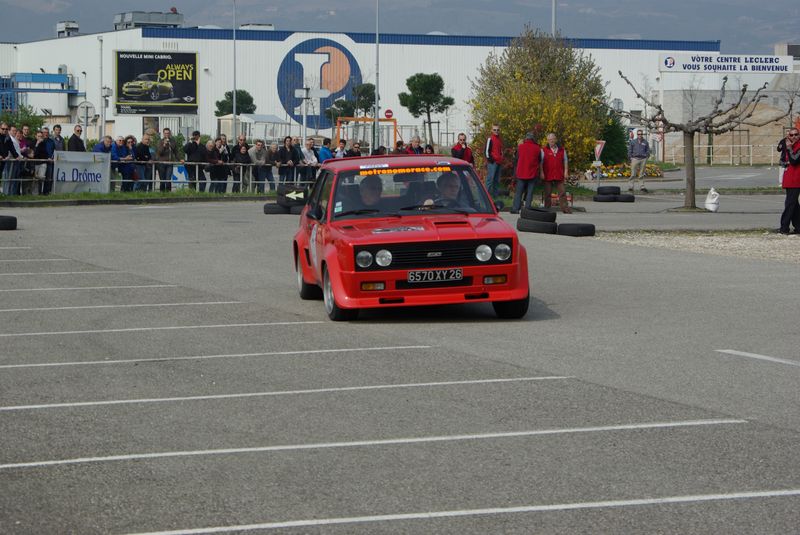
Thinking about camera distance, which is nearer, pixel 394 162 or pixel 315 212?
pixel 394 162

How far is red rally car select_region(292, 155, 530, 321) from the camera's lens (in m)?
12.0

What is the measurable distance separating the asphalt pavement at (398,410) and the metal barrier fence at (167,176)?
1731 cm

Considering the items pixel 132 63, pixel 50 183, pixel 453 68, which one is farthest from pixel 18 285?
pixel 453 68

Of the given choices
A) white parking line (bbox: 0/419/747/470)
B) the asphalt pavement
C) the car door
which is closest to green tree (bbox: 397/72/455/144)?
the asphalt pavement

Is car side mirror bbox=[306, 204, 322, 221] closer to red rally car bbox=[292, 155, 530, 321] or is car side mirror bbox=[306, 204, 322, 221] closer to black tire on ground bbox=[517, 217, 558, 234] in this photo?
red rally car bbox=[292, 155, 530, 321]

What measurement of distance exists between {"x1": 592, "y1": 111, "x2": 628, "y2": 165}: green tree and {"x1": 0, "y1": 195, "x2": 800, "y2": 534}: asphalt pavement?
40065mm

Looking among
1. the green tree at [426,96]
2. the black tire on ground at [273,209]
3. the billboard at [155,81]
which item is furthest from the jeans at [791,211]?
the billboard at [155,81]

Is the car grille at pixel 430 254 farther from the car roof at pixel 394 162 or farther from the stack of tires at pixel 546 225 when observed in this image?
the stack of tires at pixel 546 225

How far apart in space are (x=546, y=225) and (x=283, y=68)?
8535 cm

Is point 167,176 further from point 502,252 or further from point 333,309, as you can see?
point 502,252

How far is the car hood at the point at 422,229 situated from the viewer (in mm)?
11992

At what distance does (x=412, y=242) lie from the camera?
469 inches


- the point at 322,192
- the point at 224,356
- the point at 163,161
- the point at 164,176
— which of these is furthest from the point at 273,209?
the point at 224,356

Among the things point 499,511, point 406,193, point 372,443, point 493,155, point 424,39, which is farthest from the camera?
point 424,39
